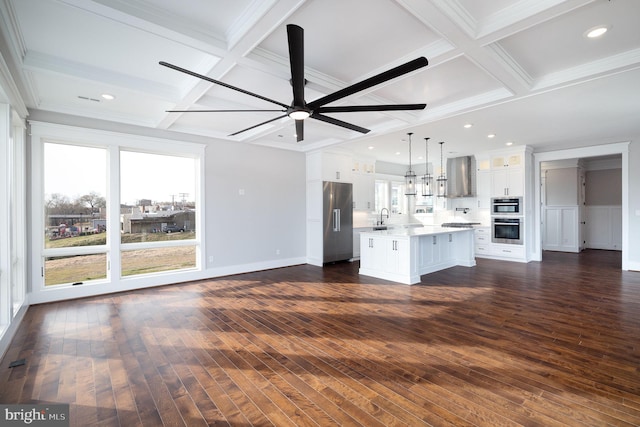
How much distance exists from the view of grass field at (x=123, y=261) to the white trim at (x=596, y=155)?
8068mm

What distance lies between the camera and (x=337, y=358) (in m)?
2.62

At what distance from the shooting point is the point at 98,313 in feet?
12.5

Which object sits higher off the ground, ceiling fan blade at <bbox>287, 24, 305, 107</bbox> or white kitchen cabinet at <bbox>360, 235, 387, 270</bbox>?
ceiling fan blade at <bbox>287, 24, 305, 107</bbox>

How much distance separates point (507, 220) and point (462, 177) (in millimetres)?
1584

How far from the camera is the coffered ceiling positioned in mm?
2295

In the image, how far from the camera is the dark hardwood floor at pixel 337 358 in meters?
1.93

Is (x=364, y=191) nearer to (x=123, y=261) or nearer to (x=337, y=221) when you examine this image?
(x=337, y=221)

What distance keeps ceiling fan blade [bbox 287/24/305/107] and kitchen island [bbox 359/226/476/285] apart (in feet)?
11.2

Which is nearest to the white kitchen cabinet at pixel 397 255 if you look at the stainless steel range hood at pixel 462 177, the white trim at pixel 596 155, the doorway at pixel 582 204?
the stainless steel range hood at pixel 462 177

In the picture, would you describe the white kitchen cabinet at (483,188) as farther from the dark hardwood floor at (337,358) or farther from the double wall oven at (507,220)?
the dark hardwood floor at (337,358)

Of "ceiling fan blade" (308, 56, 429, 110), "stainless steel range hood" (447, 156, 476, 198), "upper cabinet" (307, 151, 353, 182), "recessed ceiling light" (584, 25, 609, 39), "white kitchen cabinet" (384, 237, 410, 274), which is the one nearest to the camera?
"ceiling fan blade" (308, 56, 429, 110)

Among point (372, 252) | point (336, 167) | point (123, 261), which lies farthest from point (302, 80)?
point (336, 167)

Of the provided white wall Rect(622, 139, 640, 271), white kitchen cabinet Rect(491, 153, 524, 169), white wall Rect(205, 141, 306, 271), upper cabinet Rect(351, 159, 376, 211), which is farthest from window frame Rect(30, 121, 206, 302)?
white wall Rect(622, 139, 640, 271)

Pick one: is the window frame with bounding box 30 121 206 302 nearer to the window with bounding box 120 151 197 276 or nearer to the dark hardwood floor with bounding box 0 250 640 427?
the window with bounding box 120 151 197 276
